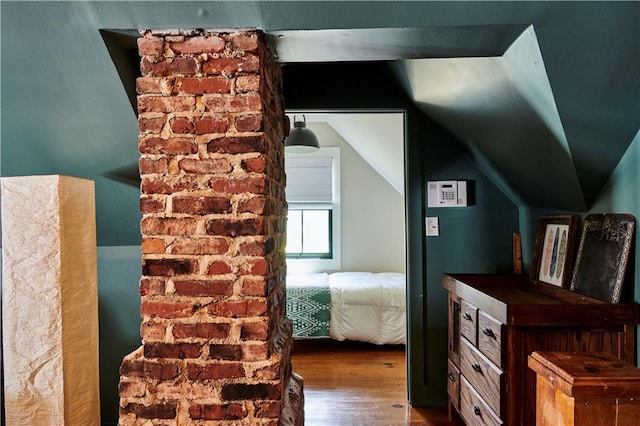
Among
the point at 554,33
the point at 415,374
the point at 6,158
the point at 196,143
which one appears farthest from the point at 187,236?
the point at 415,374

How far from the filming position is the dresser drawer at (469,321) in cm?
204

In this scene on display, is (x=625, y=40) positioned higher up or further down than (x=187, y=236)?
higher up

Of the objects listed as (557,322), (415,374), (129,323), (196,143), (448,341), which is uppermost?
(196,143)

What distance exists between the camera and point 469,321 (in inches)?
84.1

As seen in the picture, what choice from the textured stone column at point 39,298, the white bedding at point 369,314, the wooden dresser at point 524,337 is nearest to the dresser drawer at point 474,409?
the wooden dresser at point 524,337

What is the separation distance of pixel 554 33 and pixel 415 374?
2175 mm

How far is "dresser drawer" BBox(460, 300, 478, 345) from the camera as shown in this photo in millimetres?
2045

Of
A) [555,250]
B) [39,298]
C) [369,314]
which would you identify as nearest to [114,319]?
[39,298]

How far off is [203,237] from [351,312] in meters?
2.60

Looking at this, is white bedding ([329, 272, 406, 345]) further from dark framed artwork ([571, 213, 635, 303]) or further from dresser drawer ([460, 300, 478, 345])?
dark framed artwork ([571, 213, 635, 303])

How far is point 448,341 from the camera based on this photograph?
255 centimetres

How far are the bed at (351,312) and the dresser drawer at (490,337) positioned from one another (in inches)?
64.8

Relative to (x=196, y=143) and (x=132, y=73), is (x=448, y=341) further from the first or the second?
(x=132, y=73)

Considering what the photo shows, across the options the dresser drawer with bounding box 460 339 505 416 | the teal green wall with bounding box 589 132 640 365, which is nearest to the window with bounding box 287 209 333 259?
the dresser drawer with bounding box 460 339 505 416
